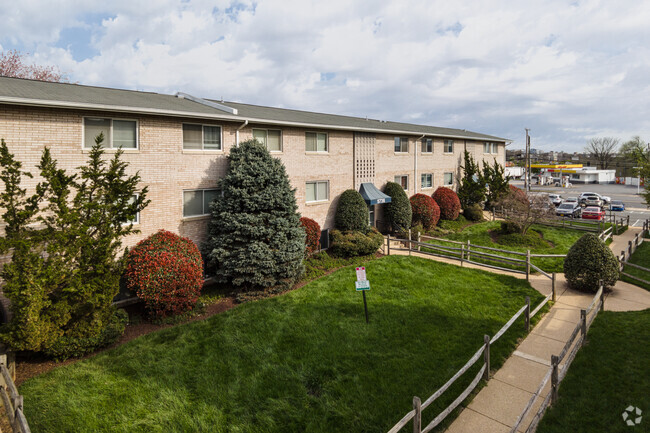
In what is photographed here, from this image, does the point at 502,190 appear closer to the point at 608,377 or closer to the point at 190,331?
the point at 608,377

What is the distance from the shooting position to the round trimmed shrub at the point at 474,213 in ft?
97.8

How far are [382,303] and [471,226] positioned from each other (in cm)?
1785

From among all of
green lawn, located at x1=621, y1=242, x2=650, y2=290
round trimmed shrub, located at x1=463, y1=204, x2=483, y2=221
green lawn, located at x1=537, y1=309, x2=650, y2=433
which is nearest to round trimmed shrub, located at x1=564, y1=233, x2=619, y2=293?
green lawn, located at x1=621, y1=242, x2=650, y2=290

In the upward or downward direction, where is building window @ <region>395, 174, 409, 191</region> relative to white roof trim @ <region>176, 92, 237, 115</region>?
downward

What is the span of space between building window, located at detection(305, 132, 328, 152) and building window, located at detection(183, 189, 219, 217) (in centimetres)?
625

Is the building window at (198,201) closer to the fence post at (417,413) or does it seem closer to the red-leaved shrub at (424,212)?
the fence post at (417,413)

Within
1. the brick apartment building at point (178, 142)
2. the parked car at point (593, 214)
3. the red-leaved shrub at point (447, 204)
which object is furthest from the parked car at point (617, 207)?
the brick apartment building at point (178, 142)

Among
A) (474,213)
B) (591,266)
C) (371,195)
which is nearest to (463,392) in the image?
(591,266)

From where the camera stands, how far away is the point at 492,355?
9.21 m

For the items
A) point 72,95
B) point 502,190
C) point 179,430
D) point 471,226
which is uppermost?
point 72,95

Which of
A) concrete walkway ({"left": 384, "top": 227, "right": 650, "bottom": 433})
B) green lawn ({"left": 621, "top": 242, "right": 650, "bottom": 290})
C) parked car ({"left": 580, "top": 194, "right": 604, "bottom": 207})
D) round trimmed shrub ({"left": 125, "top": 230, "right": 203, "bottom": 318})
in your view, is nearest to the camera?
concrete walkway ({"left": 384, "top": 227, "right": 650, "bottom": 433})

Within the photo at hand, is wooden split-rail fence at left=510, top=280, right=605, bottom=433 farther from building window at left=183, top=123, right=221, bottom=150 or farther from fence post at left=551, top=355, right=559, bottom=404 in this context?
building window at left=183, top=123, right=221, bottom=150

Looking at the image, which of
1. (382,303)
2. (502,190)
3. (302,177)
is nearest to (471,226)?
(502,190)

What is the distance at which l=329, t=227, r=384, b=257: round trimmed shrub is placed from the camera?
18.9 meters
